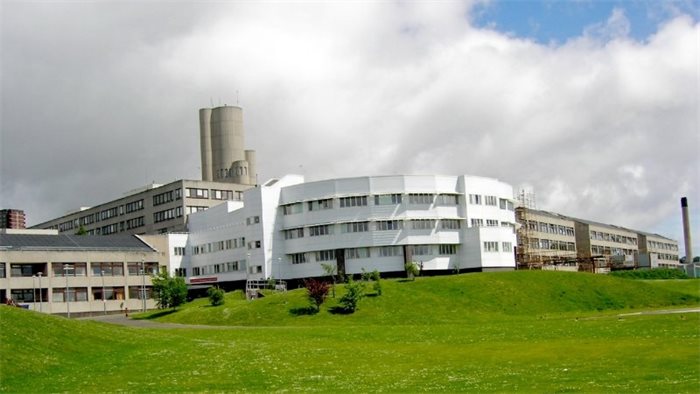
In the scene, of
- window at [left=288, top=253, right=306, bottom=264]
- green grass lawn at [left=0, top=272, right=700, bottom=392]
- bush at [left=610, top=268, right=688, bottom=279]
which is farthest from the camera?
bush at [left=610, top=268, right=688, bottom=279]

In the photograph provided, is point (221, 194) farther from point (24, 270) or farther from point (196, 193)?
point (24, 270)

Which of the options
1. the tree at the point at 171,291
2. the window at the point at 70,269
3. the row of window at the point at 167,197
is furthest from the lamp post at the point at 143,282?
the row of window at the point at 167,197

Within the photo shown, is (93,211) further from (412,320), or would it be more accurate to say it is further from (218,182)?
(412,320)

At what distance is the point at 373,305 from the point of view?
82.8 metres

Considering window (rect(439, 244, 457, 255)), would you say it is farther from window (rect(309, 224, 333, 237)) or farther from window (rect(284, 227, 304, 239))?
window (rect(284, 227, 304, 239))

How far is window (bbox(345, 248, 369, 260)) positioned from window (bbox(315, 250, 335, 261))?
2047mm

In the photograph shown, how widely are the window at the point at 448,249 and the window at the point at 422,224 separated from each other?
3.32m

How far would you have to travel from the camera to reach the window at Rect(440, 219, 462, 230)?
364 ft

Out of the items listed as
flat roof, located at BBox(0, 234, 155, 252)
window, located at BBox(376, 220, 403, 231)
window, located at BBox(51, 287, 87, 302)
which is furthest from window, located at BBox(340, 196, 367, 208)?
window, located at BBox(51, 287, 87, 302)

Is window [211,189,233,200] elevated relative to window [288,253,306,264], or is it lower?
elevated

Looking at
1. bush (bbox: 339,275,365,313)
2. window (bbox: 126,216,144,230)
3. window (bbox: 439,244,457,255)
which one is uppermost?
window (bbox: 126,216,144,230)

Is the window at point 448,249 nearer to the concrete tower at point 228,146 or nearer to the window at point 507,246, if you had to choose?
the window at point 507,246

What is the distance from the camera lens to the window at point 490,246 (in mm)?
110062

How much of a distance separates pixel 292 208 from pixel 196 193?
1614 inches
